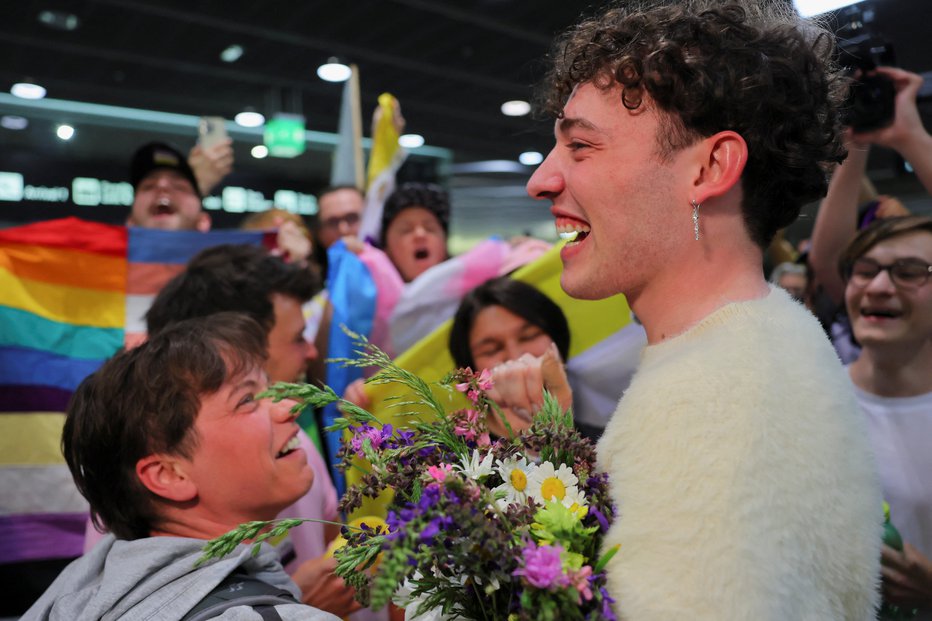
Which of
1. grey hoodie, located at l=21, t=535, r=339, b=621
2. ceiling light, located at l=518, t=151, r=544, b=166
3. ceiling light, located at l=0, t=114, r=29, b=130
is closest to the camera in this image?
grey hoodie, located at l=21, t=535, r=339, b=621

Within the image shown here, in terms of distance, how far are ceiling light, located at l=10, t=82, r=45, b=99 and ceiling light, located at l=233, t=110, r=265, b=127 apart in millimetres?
2127

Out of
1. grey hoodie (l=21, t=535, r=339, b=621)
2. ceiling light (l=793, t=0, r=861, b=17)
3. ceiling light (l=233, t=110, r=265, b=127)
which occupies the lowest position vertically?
grey hoodie (l=21, t=535, r=339, b=621)

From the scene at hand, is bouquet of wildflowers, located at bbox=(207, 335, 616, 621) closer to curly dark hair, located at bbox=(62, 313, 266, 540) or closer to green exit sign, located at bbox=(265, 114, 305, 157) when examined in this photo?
curly dark hair, located at bbox=(62, 313, 266, 540)

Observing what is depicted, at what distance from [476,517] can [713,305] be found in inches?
18.2

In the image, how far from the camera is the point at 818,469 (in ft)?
3.02

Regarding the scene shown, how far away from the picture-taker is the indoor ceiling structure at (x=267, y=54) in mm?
6699

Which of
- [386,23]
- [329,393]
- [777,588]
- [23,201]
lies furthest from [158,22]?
[777,588]

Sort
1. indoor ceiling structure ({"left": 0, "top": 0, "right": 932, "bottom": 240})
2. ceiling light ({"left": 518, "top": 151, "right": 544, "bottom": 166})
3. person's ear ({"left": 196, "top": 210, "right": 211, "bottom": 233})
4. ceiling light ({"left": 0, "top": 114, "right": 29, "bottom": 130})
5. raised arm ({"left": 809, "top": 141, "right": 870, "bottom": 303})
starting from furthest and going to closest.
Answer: ceiling light ({"left": 518, "top": 151, "right": 544, "bottom": 166})
ceiling light ({"left": 0, "top": 114, "right": 29, "bottom": 130})
indoor ceiling structure ({"left": 0, "top": 0, "right": 932, "bottom": 240})
person's ear ({"left": 196, "top": 210, "right": 211, "bottom": 233})
raised arm ({"left": 809, "top": 141, "right": 870, "bottom": 303})

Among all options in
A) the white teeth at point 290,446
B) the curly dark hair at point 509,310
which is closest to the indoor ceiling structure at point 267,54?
the curly dark hair at point 509,310

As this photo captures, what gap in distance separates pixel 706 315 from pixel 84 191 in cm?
840

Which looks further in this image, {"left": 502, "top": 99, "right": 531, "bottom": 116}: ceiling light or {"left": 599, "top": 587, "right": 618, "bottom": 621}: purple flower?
{"left": 502, "top": 99, "right": 531, "bottom": 116}: ceiling light

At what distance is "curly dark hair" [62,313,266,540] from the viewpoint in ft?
5.23

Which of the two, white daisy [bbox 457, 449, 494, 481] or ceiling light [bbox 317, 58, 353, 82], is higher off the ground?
ceiling light [bbox 317, 58, 353, 82]

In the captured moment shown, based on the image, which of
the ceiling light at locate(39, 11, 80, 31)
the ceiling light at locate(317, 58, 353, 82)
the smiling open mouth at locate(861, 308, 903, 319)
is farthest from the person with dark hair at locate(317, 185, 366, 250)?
the ceiling light at locate(317, 58, 353, 82)
